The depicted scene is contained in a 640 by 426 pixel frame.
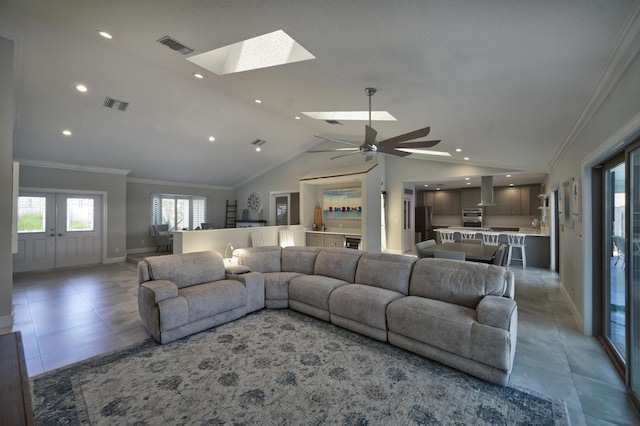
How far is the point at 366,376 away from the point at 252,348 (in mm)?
1215

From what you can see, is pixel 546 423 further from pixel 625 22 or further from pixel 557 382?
pixel 625 22

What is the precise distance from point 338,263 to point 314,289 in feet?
1.86

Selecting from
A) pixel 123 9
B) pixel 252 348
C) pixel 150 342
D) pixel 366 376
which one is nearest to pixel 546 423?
pixel 366 376

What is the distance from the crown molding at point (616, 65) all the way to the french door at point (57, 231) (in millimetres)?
10050

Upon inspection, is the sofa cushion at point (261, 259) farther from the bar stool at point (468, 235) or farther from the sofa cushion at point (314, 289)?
the bar stool at point (468, 235)

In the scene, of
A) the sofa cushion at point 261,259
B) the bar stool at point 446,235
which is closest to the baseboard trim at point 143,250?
the sofa cushion at point 261,259

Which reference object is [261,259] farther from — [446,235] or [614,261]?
[446,235]

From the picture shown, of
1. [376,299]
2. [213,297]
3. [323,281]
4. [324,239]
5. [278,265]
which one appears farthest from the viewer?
[324,239]

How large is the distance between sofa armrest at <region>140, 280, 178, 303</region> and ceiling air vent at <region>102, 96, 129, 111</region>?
385 centimetres

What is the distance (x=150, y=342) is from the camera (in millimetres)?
3070

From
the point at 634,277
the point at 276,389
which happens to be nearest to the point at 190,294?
the point at 276,389

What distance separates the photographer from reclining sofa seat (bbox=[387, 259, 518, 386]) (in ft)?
7.61

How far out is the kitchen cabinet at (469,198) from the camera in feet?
31.5

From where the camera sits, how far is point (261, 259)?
14.8 feet
